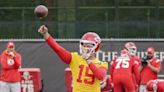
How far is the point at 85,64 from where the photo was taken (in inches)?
306

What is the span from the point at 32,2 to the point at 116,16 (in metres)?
2.74

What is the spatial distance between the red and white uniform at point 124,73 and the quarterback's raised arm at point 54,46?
5.21 meters

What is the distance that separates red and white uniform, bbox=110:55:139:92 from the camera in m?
12.9

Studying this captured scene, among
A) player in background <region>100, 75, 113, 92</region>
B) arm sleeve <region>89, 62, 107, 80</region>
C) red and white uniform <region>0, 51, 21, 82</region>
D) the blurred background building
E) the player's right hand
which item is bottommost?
player in background <region>100, 75, 113, 92</region>

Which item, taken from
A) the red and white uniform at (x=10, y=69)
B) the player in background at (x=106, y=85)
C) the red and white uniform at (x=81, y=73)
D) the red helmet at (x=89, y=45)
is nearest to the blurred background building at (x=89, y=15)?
the red and white uniform at (x=10, y=69)

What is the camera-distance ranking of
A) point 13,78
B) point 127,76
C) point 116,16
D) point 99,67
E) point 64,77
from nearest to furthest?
point 99,67, point 127,76, point 13,78, point 64,77, point 116,16

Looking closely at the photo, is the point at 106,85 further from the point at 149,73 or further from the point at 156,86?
the point at 156,86

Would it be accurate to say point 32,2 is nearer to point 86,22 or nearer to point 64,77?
point 86,22

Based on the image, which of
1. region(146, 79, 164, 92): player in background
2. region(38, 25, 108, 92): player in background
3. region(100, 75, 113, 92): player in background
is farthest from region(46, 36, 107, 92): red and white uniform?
region(100, 75, 113, 92): player in background

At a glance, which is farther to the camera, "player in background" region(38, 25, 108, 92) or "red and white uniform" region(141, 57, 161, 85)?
"red and white uniform" region(141, 57, 161, 85)

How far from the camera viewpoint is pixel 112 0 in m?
19.6

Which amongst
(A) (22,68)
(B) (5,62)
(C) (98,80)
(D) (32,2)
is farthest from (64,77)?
(C) (98,80)

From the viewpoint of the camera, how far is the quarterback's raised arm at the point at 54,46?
7.44 m

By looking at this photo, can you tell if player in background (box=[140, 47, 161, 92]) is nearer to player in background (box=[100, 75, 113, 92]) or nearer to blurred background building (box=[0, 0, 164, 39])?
player in background (box=[100, 75, 113, 92])
